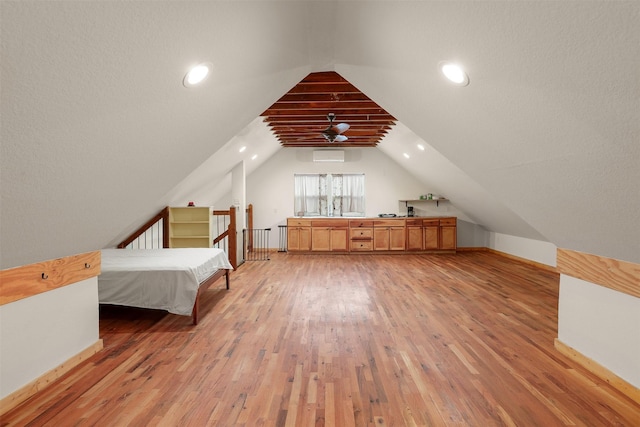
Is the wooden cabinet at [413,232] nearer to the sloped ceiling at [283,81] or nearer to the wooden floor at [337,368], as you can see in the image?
the wooden floor at [337,368]

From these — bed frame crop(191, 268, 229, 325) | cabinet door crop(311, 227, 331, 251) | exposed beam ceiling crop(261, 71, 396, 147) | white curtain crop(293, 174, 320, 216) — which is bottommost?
bed frame crop(191, 268, 229, 325)

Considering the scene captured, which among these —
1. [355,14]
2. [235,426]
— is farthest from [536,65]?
[235,426]

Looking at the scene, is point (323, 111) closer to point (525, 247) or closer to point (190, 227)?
point (190, 227)

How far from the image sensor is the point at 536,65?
5.11 feet

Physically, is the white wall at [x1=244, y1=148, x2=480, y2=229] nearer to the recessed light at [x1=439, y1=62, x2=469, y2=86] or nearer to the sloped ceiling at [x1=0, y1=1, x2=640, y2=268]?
the sloped ceiling at [x1=0, y1=1, x2=640, y2=268]

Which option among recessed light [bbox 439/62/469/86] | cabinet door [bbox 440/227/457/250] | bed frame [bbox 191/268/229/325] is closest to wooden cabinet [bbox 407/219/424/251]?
cabinet door [bbox 440/227/457/250]

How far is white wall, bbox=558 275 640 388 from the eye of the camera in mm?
2256

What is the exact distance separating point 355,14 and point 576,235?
2.31 m

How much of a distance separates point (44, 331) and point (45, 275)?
41 centimetres

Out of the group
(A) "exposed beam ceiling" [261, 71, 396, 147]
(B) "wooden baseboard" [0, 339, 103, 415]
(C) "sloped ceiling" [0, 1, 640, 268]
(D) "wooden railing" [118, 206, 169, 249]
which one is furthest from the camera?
(D) "wooden railing" [118, 206, 169, 249]

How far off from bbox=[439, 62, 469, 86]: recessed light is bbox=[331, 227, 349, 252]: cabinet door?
236 inches

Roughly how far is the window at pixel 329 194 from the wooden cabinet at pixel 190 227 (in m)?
3.16

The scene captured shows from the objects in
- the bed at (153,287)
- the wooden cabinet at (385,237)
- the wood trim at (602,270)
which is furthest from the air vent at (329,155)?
the wood trim at (602,270)

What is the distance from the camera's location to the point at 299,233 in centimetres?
810
